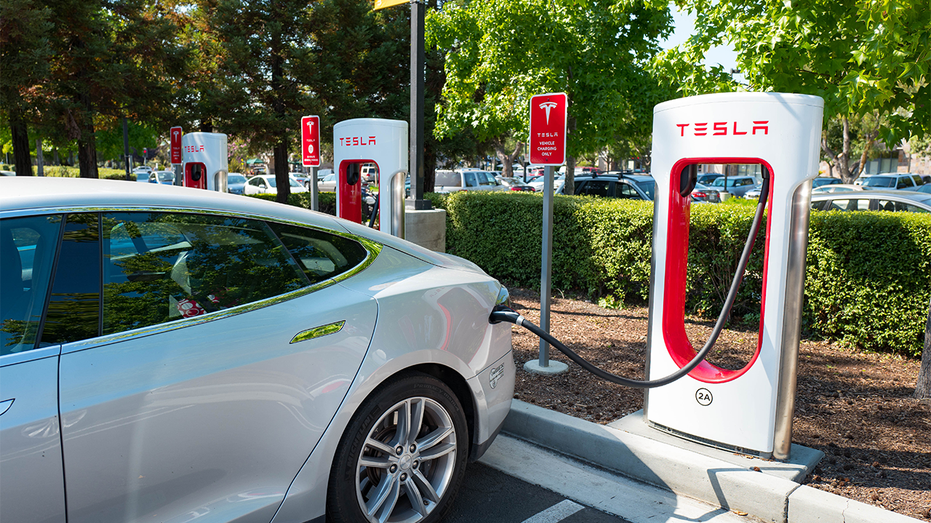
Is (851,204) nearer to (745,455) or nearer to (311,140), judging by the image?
(745,455)

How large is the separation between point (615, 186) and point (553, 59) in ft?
9.80

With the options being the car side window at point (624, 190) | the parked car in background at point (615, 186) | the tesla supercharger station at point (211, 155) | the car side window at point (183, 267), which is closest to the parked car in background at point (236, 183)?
the tesla supercharger station at point (211, 155)

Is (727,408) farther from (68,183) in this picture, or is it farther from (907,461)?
(68,183)

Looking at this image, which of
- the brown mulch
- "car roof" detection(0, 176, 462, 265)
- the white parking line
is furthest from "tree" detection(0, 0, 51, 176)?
the white parking line

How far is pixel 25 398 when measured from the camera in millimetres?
2057

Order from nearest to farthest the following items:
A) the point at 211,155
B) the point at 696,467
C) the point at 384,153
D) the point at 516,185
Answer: the point at 696,467
the point at 384,153
the point at 211,155
the point at 516,185

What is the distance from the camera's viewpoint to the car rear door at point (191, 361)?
2217 millimetres

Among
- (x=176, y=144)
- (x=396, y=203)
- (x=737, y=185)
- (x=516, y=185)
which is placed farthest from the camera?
(x=737, y=185)

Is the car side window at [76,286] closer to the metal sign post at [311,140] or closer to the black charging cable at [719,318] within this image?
the black charging cable at [719,318]

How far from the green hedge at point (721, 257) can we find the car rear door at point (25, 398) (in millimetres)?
6398

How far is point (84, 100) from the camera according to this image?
18719 millimetres

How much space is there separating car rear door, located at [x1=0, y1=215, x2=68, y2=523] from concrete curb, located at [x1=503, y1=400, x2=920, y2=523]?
2.96m

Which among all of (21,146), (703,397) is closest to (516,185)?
(21,146)

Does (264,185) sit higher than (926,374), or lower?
higher
